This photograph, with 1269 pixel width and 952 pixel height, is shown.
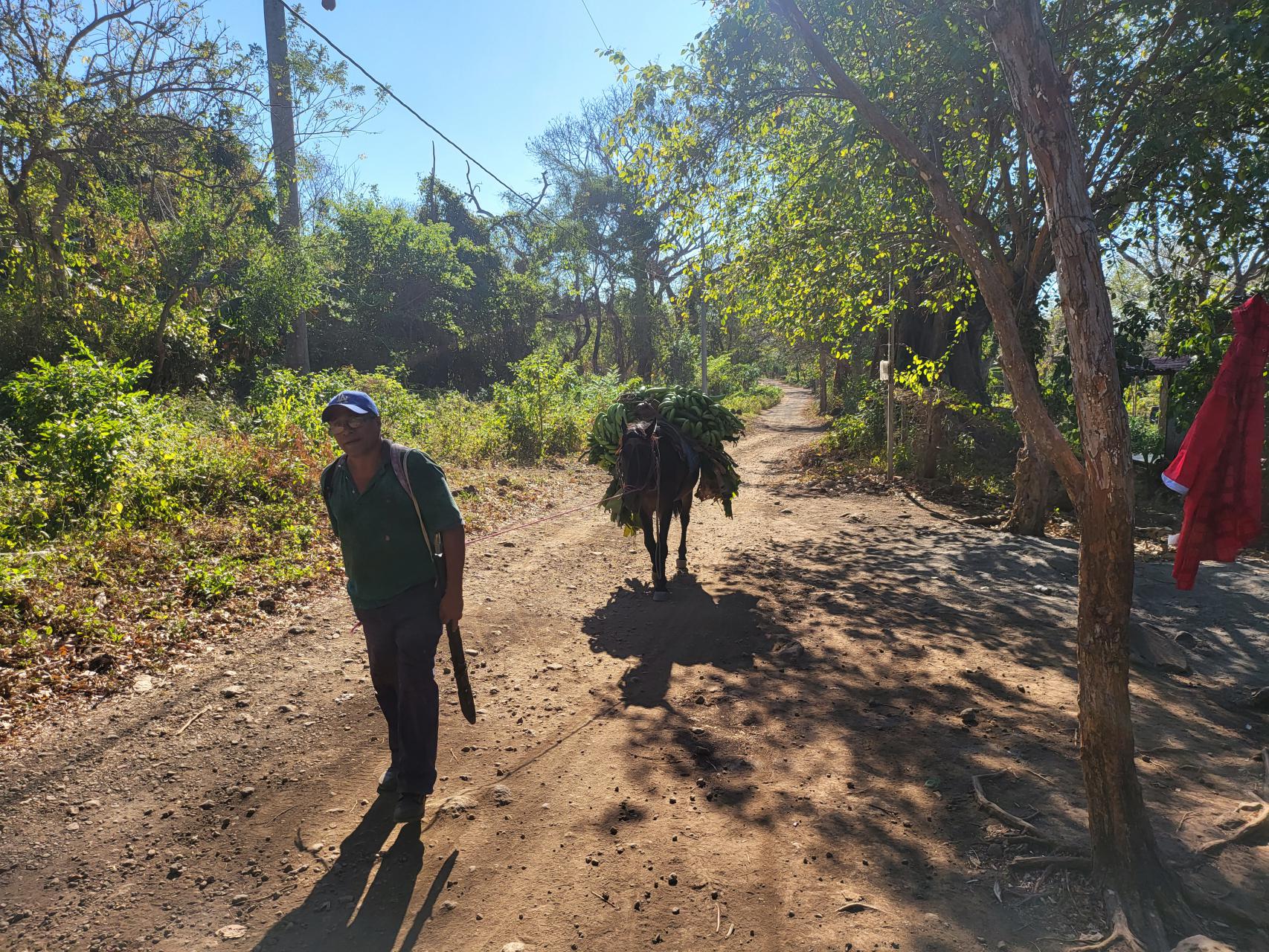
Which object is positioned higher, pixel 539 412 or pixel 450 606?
pixel 539 412

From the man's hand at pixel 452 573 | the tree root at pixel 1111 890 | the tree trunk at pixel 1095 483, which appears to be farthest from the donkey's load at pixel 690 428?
the tree trunk at pixel 1095 483

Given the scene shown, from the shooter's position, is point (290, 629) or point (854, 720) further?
point (290, 629)

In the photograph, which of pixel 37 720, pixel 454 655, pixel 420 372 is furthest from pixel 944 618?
pixel 420 372

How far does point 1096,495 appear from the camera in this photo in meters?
2.58

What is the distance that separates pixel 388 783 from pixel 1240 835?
3.80 metres

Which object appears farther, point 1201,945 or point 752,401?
point 752,401

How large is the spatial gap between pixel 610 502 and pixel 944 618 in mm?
3279

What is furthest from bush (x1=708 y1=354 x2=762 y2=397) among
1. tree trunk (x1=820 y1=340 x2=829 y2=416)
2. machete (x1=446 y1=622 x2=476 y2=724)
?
machete (x1=446 y1=622 x2=476 y2=724)

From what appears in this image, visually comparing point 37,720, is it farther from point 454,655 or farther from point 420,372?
point 420,372

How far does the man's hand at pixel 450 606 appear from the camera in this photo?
10.8 ft

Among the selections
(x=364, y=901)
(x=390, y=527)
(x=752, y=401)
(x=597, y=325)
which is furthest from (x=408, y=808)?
(x=752, y=401)

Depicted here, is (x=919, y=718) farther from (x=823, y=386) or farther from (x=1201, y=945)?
(x=823, y=386)

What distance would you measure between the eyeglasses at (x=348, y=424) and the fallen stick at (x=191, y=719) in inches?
95.3

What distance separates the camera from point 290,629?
5.74 meters
